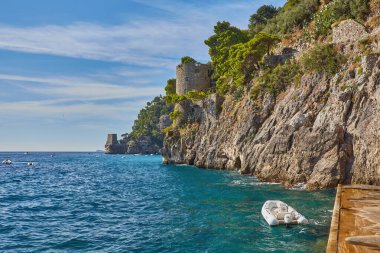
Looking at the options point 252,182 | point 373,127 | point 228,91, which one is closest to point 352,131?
point 373,127

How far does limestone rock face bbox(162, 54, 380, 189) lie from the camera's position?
32.6 metres

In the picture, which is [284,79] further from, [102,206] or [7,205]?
[7,205]

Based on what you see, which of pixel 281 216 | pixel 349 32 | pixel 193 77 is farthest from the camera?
pixel 193 77

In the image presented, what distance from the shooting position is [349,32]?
4409 centimetres

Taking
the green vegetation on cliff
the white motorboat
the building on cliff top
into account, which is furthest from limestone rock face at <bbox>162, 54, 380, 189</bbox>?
the green vegetation on cliff

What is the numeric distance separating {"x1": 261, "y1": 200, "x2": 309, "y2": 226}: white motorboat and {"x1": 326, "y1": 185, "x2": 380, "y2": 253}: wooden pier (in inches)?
112

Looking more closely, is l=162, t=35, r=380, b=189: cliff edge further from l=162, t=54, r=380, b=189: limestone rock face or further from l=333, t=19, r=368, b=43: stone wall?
l=333, t=19, r=368, b=43: stone wall

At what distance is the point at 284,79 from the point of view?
2035 inches

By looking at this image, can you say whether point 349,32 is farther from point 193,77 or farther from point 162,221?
point 193,77

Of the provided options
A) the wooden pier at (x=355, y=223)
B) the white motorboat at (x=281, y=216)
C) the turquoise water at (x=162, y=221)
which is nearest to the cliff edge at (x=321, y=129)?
the turquoise water at (x=162, y=221)

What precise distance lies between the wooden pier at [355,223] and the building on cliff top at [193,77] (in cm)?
7059

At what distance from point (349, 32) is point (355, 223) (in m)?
36.3

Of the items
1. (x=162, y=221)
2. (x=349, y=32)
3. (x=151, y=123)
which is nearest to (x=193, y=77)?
(x=349, y=32)

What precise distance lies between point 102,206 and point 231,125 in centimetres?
3816
